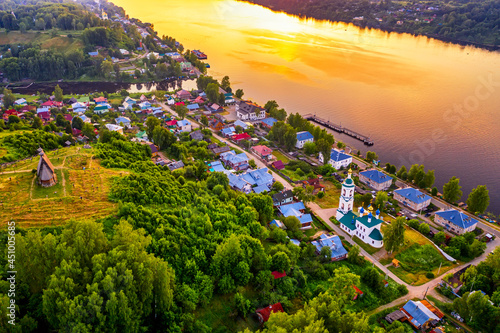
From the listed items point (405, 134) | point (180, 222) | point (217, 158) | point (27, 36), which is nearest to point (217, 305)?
point (180, 222)

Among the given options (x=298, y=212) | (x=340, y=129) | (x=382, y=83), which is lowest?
(x=298, y=212)

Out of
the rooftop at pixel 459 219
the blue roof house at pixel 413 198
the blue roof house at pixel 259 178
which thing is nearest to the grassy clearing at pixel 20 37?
the blue roof house at pixel 259 178

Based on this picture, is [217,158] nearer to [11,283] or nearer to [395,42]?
[11,283]

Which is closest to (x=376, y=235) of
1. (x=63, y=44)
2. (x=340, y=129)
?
(x=340, y=129)

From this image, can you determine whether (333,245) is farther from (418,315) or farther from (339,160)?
(339,160)

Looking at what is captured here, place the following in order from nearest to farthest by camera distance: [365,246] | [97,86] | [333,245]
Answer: [333,245] < [365,246] < [97,86]

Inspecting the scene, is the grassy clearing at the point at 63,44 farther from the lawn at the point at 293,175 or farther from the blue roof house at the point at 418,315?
the blue roof house at the point at 418,315

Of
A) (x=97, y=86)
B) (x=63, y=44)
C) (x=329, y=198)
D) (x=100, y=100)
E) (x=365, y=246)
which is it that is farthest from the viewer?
(x=63, y=44)
